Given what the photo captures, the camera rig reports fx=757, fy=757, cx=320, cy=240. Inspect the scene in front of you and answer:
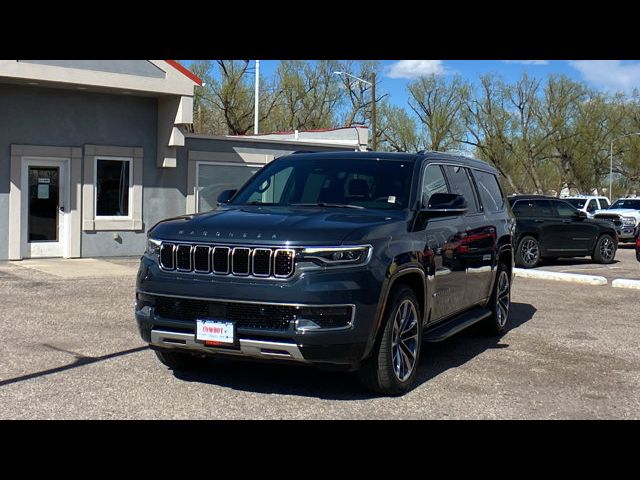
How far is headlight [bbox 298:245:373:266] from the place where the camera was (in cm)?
533

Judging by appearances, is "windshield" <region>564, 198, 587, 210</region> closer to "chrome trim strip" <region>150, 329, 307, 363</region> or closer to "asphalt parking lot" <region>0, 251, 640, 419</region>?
"asphalt parking lot" <region>0, 251, 640, 419</region>

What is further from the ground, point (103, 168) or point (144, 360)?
point (103, 168)

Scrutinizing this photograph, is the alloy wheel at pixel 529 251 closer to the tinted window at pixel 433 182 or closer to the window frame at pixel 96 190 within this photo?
the window frame at pixel 96 190

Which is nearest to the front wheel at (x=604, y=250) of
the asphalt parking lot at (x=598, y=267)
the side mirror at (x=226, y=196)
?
the asphalt parking lot at (x=598, y=267)

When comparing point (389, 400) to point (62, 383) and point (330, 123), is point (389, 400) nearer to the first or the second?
point (62, 383)

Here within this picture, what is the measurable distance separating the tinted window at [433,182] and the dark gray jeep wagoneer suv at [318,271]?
21 mm

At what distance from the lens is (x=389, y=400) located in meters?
5.83

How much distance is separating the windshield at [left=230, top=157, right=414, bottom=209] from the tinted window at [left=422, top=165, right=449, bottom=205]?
0.20 meters

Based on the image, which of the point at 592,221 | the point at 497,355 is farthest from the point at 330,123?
the point at 497,355

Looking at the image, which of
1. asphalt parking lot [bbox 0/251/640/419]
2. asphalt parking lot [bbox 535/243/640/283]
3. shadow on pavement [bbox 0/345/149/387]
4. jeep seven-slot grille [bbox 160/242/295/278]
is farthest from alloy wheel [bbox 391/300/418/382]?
asphalt parking lot [bbox 535/243/640/283]

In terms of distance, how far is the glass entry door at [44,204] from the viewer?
1589 centimetres

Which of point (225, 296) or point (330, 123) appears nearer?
point (225, 296)
